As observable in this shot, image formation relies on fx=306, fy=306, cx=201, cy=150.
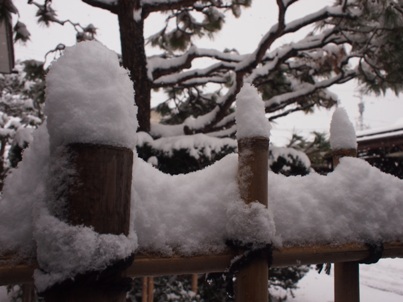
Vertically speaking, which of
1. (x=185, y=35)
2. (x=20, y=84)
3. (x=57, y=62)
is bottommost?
(x=57, y=62)

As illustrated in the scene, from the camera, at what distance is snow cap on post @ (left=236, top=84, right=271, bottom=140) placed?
3.00 feet

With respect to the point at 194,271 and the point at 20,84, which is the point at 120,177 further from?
the point at 20,84

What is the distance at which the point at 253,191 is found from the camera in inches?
34.9

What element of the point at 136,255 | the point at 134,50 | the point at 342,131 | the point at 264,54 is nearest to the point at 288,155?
the point at 264,54

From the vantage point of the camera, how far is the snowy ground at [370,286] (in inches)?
256

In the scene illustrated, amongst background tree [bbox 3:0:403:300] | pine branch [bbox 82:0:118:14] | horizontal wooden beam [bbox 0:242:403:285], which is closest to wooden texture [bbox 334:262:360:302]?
horizontal wooden beam [bbox 0:242:403:285]

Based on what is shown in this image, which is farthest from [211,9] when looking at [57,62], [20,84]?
[20,84]

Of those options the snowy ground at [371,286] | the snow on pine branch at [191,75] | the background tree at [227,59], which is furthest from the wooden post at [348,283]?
the snowy ground at [371,286]

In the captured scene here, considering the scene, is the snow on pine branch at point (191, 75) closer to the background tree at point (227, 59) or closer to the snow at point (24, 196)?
the background tree at point (227, 59)

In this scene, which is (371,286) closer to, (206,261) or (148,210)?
(206,261)

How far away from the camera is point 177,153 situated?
3.62 metres

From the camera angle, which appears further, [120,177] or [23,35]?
[23,35]

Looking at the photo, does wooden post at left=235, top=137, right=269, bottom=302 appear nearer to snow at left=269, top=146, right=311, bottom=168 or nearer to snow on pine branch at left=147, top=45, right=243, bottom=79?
snow at left=269, top=146, right=311, bottom=168

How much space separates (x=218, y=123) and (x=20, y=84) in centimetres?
1074
